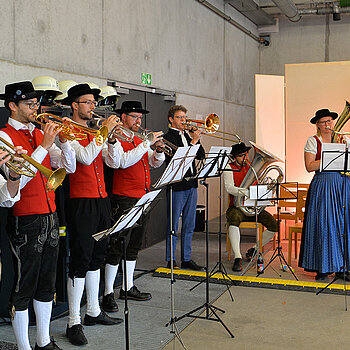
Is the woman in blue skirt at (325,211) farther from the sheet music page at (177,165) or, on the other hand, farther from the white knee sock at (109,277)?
the white knee sock at (109,277)

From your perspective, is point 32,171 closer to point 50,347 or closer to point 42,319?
point 42,319

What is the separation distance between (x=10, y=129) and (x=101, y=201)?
97 centimetres

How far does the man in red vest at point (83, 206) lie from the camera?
397 cm

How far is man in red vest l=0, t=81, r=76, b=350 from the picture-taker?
3.43 meters

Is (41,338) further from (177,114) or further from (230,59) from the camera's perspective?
(230,59)

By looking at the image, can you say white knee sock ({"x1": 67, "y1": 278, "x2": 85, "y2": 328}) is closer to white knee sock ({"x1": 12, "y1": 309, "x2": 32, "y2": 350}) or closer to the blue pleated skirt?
white knee sock ({"x1": 12, "y1": 309, "x2": 32, "y2": 350})

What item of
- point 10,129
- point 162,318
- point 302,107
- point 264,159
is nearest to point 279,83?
point 302,107

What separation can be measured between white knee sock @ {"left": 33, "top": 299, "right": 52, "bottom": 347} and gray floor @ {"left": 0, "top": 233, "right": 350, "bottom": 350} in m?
0.29

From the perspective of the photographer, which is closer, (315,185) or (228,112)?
(315,185)

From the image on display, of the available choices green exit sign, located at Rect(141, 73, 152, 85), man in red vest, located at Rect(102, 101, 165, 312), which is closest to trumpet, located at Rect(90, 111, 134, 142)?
man in red vest, located at Rect(102, 101, 165, 312)

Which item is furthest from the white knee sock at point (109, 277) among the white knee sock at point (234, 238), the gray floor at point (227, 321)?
the white knee sock at point (234, 238)

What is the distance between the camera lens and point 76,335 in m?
3.95

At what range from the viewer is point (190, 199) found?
598 centimetres

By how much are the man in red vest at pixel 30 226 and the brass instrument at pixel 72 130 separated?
0.38 feet
